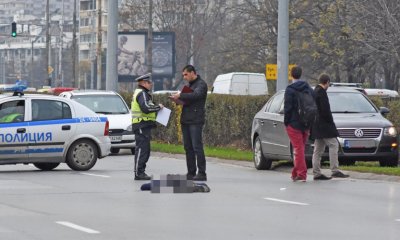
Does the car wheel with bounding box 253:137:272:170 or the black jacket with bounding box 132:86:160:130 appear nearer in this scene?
the black jacket with bounding box 132:86:160:130

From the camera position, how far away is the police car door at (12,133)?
23.8 meters

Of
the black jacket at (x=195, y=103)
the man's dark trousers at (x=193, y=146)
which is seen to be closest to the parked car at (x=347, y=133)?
the man's dark trousers at (x=193, y=146)

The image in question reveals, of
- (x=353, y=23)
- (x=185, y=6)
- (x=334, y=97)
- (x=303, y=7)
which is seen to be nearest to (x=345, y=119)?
(x=334, y=97)

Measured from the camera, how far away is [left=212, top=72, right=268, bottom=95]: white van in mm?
50438

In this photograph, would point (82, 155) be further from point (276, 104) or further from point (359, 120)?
point (359, 120)

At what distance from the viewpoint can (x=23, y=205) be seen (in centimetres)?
1614

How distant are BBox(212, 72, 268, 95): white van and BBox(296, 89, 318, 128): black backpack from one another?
29.1m

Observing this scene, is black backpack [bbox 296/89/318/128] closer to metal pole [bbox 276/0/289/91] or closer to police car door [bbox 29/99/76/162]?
police car door [bbox 29/99/76/162]

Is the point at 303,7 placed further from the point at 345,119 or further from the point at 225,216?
the point at 225,216

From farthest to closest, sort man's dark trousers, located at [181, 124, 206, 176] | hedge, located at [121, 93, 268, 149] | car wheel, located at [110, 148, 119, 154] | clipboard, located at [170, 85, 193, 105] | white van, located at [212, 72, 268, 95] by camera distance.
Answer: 1. white van, located at [212, 72, 268, 95]
2. car wheel, located at [110, 148, 119, 154]
3. hedge, located at [121, 93, 268, 149]
4. man's dark trousers, located at [181, 124, 206, 176]
5. clipboard, located at [170, 85, 193, 105]

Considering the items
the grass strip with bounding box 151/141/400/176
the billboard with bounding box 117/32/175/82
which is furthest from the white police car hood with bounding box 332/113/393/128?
the billboard with bounding box 117/32/175/82

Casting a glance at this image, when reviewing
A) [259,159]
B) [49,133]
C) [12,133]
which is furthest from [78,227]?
[259,159]

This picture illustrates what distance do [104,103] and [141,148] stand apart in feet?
44.6

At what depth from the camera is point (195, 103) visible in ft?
67.6
